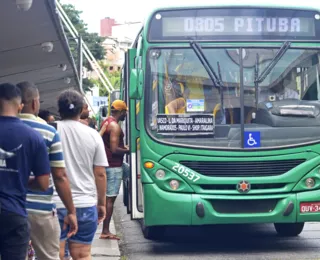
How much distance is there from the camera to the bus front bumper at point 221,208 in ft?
31.6

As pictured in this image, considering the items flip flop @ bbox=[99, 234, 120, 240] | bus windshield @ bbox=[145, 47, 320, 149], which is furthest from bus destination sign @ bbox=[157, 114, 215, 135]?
flip flop @ bbox=[99, 234, 120, 240]

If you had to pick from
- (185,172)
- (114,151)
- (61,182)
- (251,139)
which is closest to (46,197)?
(61,182)

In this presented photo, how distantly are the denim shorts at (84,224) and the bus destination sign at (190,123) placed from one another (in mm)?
3344

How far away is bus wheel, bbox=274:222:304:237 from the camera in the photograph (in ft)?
36.7

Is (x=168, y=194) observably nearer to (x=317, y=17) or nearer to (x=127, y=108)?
(x=127, y=108)

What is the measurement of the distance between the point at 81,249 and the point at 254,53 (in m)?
4.40

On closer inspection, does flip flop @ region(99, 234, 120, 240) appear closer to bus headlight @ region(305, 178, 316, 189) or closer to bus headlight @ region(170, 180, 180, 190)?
bus headlight @ region(170, 180, 180, 190)

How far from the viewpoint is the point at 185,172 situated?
31.7 feet

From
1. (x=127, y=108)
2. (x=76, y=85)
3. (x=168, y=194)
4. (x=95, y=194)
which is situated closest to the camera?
(x=95, y=194)

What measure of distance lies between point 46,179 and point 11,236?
55cm

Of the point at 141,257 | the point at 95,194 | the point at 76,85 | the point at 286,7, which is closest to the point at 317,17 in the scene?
the point at 286,7

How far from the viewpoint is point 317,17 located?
33.2ft

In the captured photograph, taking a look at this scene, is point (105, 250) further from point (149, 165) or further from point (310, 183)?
point (310, 183)

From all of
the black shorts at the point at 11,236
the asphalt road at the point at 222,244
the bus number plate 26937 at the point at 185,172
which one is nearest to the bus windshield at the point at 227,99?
the bus number plate 26937 at the point at 185,172
